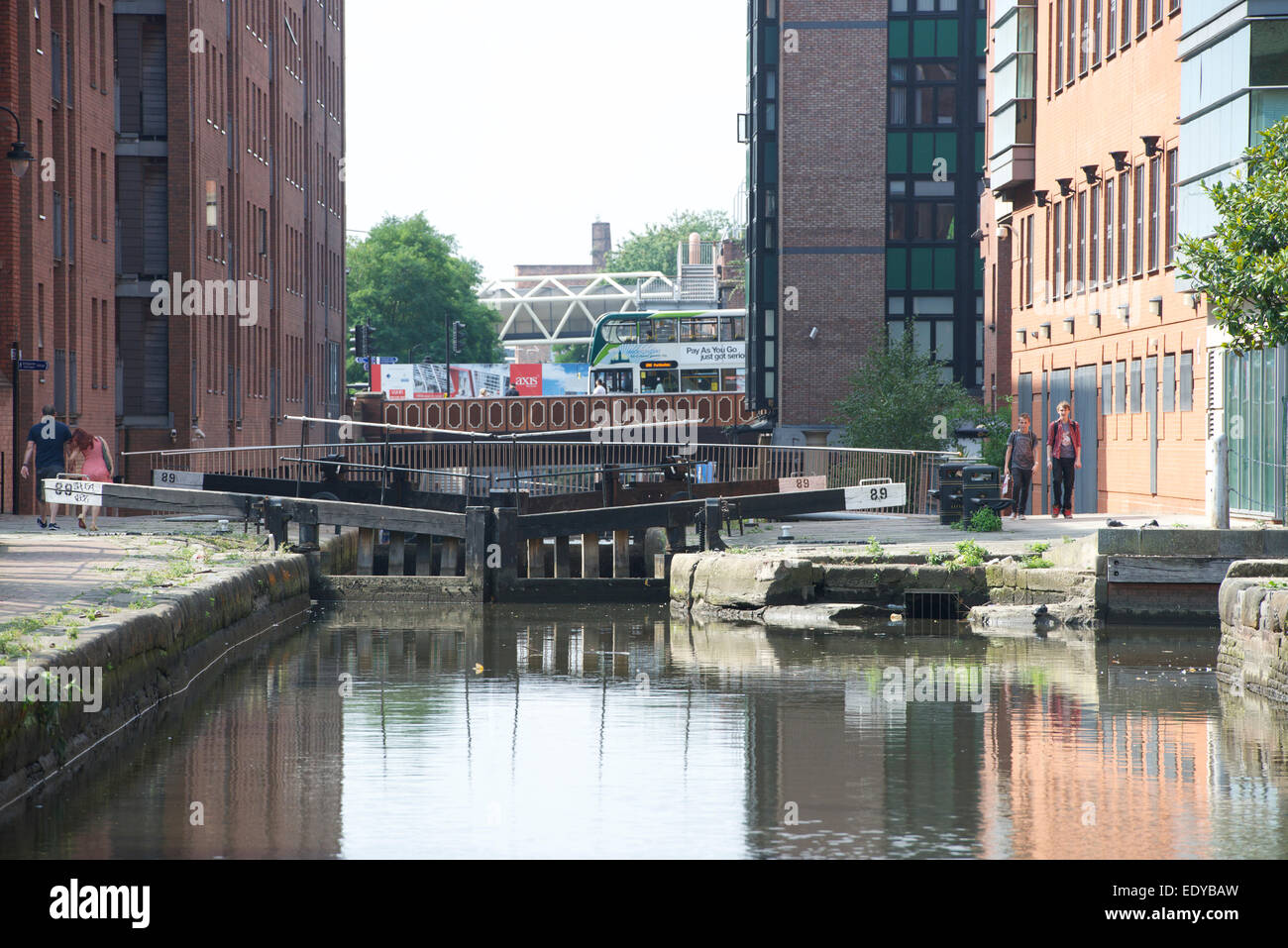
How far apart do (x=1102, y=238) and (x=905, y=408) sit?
1114cm

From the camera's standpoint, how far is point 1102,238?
3728 cm

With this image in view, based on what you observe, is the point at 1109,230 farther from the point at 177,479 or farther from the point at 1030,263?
the point at 177,479

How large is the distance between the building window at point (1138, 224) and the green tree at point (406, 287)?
71.5m

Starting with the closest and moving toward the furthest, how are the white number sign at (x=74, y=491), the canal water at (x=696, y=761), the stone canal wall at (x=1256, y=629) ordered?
the canal water at (x=696, y=761)
the stone canal wall at (x=1256, y=629)
the white number sign at (x=74, y=491)

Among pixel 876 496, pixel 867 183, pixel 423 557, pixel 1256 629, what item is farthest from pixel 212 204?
A: pixel 1256 629

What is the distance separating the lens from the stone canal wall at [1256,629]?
1458 cm

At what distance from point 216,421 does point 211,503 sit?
62.9ft

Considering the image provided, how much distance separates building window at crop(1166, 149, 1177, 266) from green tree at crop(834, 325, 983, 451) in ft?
46.7

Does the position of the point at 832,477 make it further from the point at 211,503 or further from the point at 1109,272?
the point at 211,503

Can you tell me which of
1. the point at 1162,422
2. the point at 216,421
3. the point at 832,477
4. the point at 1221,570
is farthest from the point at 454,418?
the point at 1221,570

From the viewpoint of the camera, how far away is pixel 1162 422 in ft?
108

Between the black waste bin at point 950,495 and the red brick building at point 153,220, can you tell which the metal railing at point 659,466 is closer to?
the red brick building at point 153,220

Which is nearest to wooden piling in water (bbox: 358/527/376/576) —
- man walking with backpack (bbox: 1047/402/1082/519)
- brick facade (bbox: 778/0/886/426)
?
man walking with backpack (bbox: 1047/402/1082/519)

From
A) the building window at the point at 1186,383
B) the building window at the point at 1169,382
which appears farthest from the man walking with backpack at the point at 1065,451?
the building window at the point at 1169,382
